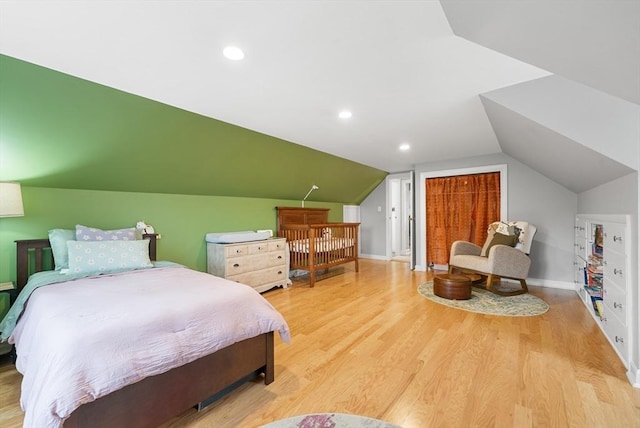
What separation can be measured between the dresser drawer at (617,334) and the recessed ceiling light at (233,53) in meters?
3.19

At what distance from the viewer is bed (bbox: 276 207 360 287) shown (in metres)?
4.30

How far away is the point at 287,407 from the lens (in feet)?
5.15

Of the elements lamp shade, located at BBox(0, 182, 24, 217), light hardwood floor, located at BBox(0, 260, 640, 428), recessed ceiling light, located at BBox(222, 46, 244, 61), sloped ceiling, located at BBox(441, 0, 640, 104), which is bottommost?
light hardwood floor, located at BBox(0, 260, 640, 428)

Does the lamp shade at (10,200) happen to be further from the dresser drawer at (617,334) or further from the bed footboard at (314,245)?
the dresser drawer at (617,334)

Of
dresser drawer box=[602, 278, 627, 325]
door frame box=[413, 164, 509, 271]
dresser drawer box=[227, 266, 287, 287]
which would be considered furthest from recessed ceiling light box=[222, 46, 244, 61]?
door frame box=[413, 164, 509, 271]

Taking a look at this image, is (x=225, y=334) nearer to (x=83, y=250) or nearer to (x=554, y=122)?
(x=83, y=250)

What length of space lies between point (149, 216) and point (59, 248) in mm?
928

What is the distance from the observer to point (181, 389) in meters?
1.41

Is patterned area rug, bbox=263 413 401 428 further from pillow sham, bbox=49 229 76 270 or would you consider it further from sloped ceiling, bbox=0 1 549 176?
pillow sham, bbox=49 229 76 270

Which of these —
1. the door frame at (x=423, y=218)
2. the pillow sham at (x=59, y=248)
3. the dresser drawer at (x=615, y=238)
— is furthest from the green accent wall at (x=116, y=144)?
the dresser drawer at (x=615, y=238)

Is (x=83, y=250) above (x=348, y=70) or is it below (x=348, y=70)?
below

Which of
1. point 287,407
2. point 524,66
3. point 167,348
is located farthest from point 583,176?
point 167,348

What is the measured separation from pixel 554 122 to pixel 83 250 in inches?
150

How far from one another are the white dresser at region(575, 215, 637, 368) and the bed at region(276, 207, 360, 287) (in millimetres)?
3103
